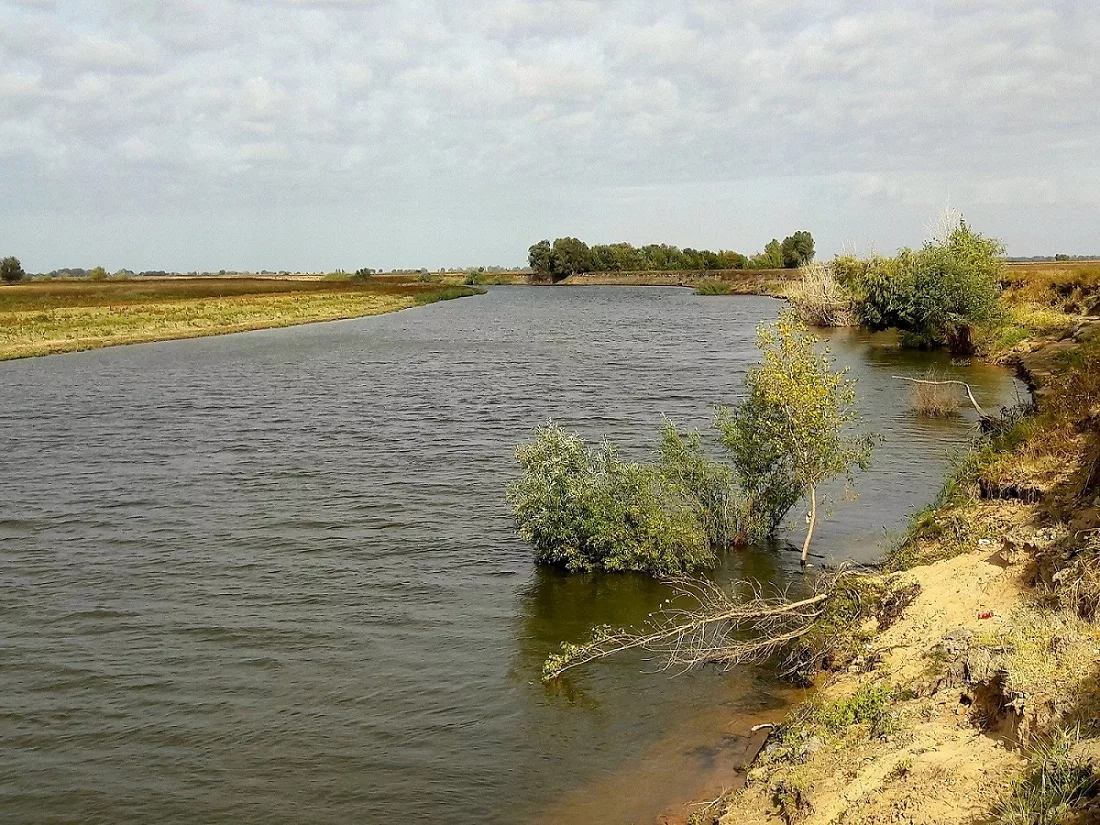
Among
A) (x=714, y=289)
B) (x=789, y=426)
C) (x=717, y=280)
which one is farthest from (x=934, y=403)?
(x=717, y=280)

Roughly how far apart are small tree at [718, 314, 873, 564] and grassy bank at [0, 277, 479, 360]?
51.3 metres

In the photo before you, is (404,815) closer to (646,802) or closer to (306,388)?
(646,802)

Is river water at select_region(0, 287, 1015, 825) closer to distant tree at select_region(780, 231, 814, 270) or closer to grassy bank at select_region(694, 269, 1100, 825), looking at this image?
grassy bank at select_region(694, 269, 1100, 825)

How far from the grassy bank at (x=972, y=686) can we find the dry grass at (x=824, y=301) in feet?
190

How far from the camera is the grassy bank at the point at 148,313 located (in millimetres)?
61469

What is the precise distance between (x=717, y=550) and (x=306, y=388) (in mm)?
28538

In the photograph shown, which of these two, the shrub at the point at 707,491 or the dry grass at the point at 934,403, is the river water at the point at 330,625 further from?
the dry grass at the point at 934,403

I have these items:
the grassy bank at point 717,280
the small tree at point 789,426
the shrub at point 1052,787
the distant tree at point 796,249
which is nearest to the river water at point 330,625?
the small tree at point 789,426

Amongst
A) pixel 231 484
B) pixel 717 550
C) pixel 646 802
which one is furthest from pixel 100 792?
pixel 231 484

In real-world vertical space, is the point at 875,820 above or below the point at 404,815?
above

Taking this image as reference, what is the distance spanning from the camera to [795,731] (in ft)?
31.8

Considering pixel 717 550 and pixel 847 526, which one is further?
pixel 847 526

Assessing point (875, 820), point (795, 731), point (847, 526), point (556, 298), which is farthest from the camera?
point (556, 298)

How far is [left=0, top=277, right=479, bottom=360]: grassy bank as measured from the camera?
202 ft
